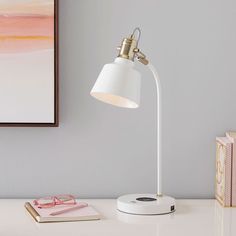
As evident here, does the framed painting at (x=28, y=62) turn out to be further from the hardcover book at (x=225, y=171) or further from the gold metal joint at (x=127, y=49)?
the hardcover book at (x=225, y=171)

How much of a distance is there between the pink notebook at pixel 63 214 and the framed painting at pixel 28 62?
307 millimetres

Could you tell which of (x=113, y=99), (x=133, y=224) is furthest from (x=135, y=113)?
(x=133, y=224)

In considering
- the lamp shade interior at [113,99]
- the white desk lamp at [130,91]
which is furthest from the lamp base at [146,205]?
the lamp shade interior at [113,99]

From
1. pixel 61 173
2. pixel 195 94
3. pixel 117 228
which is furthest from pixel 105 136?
pixel 117 228

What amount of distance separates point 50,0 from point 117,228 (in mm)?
767

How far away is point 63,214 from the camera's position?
65.7 inches

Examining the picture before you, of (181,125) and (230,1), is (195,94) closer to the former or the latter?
(181,125)

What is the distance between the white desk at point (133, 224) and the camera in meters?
1.54

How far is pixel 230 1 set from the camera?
1.92 m

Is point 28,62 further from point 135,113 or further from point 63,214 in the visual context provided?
point 63,214

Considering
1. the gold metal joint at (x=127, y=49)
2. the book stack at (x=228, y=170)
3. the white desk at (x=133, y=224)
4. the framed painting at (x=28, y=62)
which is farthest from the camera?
the framed painting at (x=28, y=62)

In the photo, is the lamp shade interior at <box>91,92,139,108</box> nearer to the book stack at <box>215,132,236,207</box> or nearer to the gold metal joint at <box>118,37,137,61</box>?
the gold metal joint at <box>118,37,137,61</box>

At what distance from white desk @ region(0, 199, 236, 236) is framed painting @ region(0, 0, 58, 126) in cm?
31

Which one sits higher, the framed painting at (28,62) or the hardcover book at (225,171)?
the framed painting at (28,62)
